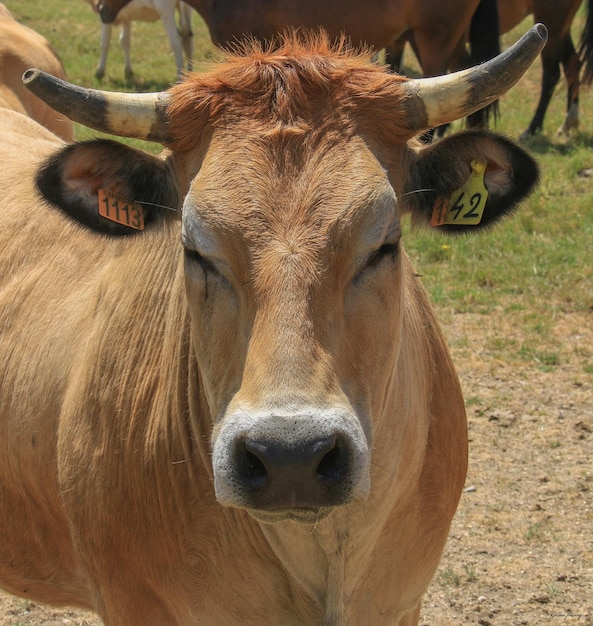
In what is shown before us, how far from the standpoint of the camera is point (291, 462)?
91.6 inches

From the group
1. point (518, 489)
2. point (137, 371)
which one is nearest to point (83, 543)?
point (137, 371)

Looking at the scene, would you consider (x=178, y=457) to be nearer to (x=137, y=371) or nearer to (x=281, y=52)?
(x=137, y=371)

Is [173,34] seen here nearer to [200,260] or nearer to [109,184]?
[109,184]

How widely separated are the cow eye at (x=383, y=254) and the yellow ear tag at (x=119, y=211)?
2.79 feet

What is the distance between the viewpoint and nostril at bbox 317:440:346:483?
7.86 feet

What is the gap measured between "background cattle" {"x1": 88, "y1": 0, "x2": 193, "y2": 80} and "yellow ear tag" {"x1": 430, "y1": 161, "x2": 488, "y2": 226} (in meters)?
13.7

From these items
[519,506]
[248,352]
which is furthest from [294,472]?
[519,506]

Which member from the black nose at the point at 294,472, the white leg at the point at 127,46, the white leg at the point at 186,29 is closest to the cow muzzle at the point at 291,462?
the black nose at the point at 294,472

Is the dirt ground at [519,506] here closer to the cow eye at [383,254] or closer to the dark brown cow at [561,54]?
the cow eye at [383,254]

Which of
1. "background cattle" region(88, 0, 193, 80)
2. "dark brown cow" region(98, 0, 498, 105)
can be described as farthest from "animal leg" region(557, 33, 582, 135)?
"background cattle" region(88, 0, 193, 80)

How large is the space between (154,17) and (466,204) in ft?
A: 49.9

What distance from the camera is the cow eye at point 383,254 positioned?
2.73 metres

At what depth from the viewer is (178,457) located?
321cm

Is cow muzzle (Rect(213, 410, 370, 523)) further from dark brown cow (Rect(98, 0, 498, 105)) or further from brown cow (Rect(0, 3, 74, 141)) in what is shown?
dark brown cow (Rect(98, 0, 498, 105))
